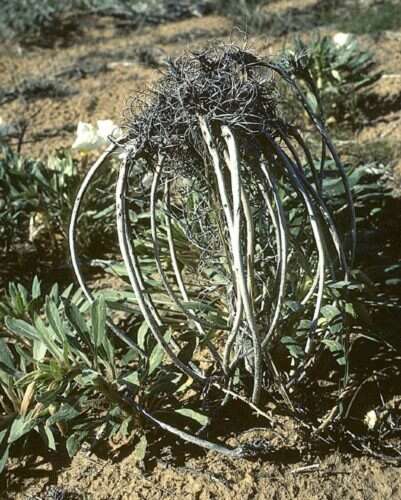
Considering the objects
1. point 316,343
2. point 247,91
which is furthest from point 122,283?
point 247,91

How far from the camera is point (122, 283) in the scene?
3352 mm

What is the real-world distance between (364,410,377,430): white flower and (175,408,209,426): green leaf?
0.56 meters

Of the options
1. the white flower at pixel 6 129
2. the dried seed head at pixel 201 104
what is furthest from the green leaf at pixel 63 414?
the white flower at pixel 6 129

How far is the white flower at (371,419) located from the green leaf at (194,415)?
0.56 metres

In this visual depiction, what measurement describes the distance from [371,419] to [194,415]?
613 mm

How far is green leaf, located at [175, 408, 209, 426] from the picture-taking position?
231cm

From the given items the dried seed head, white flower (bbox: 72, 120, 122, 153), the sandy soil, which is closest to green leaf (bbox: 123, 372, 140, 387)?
the sandy soil

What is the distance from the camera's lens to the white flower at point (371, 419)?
91.3 inches

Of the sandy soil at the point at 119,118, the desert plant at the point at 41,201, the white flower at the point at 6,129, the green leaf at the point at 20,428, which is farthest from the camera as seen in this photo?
the white flower at the point at 6,129

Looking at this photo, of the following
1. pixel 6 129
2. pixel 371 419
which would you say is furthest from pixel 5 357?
pixel 6 129

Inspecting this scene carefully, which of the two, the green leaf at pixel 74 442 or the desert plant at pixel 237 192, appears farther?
the green leaf at pixel 74 442

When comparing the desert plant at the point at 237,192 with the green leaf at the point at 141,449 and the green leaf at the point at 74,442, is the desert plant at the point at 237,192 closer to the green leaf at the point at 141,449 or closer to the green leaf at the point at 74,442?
the green leaf at the point at 141,449

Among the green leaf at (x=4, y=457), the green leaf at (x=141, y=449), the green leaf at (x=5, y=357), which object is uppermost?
→ the green leaf at (x=5, y=357)

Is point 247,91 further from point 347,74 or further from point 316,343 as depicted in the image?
point 347,74
